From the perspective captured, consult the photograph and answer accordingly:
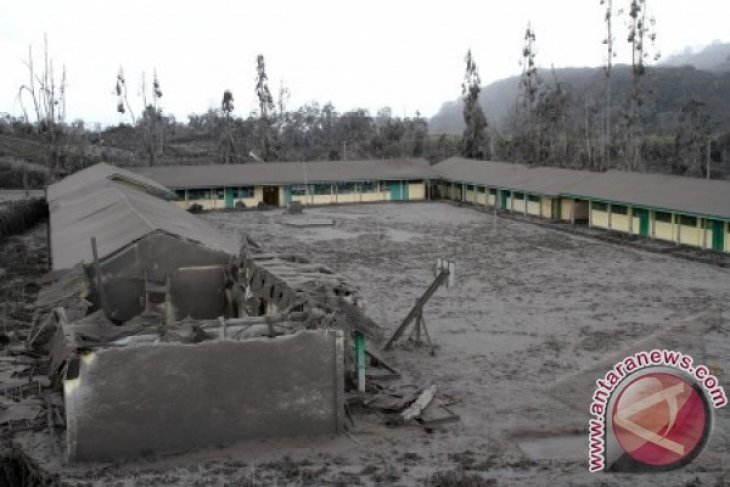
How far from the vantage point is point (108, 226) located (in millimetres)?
23016

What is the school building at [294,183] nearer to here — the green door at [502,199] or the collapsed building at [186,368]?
the green door at [502,199]

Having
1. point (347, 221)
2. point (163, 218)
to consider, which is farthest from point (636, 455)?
point (347, 221)

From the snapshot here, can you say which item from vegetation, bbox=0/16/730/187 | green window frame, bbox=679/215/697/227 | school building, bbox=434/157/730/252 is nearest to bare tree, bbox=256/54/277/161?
vegetation, bbox=0/16/730/187

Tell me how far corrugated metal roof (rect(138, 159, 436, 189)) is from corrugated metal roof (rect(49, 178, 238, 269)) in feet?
59.4

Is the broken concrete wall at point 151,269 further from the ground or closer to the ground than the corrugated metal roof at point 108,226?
closer to the ground

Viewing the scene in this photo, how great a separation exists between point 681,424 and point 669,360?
33.7 inches

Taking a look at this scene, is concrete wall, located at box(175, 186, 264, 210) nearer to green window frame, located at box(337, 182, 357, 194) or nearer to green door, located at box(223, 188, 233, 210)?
green door, located at box(223, 188, 233, 210)

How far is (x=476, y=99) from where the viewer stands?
73875 millimetres

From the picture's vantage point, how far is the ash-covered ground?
40.3ft

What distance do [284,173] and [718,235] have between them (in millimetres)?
28706

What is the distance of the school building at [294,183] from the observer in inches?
1956

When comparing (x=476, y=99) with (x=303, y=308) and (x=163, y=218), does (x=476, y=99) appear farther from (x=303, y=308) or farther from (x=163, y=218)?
(x=303, y=308)

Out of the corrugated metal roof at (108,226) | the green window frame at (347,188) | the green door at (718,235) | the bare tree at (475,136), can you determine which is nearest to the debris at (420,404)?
the corrugated metal roof at (108,226)

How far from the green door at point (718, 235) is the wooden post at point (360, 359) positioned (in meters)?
21.4
